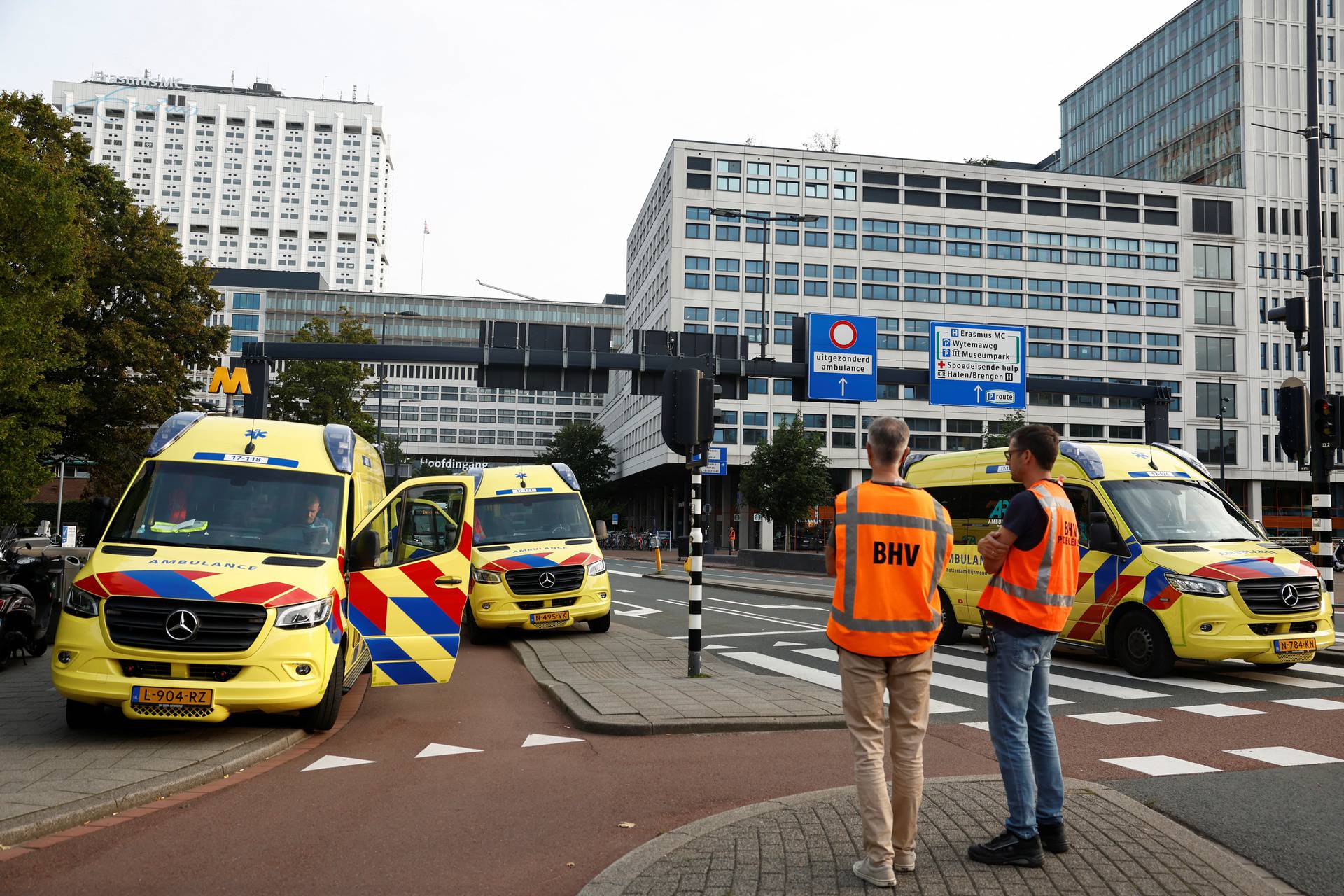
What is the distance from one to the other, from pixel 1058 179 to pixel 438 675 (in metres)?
72.8

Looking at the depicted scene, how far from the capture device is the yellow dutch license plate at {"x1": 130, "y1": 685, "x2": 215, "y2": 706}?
23.6ft

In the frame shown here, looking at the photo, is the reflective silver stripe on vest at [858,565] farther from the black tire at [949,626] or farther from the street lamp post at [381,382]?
the street lamp post at [381,382]

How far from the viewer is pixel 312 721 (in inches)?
313

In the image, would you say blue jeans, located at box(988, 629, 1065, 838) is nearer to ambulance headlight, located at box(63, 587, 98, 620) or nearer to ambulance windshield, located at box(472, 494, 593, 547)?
ambulance headlight, located at box(63, 587, 98, 620)

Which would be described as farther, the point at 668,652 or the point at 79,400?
the point at 79,400

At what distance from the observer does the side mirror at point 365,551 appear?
27.6ft

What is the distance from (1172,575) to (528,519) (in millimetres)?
8577

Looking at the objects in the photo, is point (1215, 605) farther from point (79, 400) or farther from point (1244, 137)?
point (1244, 137)

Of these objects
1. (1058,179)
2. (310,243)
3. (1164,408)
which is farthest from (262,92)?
(1164,408)

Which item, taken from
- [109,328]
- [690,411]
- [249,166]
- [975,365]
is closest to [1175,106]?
[975,365]

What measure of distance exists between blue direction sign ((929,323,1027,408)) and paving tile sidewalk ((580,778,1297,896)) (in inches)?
780

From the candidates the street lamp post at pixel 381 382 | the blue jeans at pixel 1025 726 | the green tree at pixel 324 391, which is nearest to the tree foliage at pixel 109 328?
the street lamp post at pixel 381 382

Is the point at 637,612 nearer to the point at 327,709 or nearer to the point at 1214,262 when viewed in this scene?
the point at 327,709

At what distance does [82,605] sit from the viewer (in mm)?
7449
